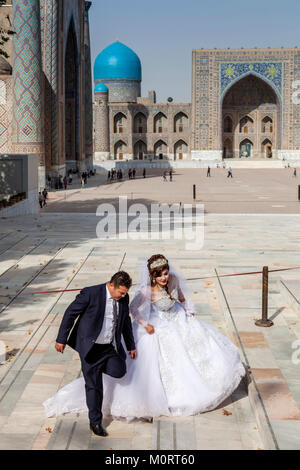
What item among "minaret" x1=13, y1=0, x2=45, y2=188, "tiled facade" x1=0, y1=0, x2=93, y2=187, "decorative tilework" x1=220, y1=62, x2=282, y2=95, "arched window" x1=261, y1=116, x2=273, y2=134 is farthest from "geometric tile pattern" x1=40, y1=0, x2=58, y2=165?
"arched window" x1=261, y1=116, x2=273, y2=134

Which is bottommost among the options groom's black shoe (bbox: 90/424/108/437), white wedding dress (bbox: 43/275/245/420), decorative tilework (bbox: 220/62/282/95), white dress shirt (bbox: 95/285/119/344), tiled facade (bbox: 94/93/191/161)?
groom's black shoe (bbox: 90/424/108/437)

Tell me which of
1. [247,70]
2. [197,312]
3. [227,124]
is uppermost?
[247,70]

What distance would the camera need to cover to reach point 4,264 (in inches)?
380

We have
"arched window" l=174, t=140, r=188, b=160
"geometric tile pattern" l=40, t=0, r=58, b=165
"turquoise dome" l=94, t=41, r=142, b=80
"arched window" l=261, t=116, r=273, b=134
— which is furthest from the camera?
"turquoise dome" l=94, t=41, r=142, b=80

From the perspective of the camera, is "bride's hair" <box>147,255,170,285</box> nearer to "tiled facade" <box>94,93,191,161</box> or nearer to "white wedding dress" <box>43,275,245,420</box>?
"white wedding dress" <box>43,275,245,420</box>

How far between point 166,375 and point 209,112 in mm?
55520

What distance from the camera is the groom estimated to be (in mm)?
3926

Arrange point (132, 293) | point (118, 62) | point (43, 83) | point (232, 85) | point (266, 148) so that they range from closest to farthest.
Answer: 1. point (132, 293)
2. point (43, 83)
3. point (232, 85)
4. point (266, 148)
5. point (118, 62)

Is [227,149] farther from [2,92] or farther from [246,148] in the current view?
[2,92]

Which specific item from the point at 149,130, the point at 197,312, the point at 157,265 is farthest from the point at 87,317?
the point at 149,130

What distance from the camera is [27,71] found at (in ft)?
85.2
